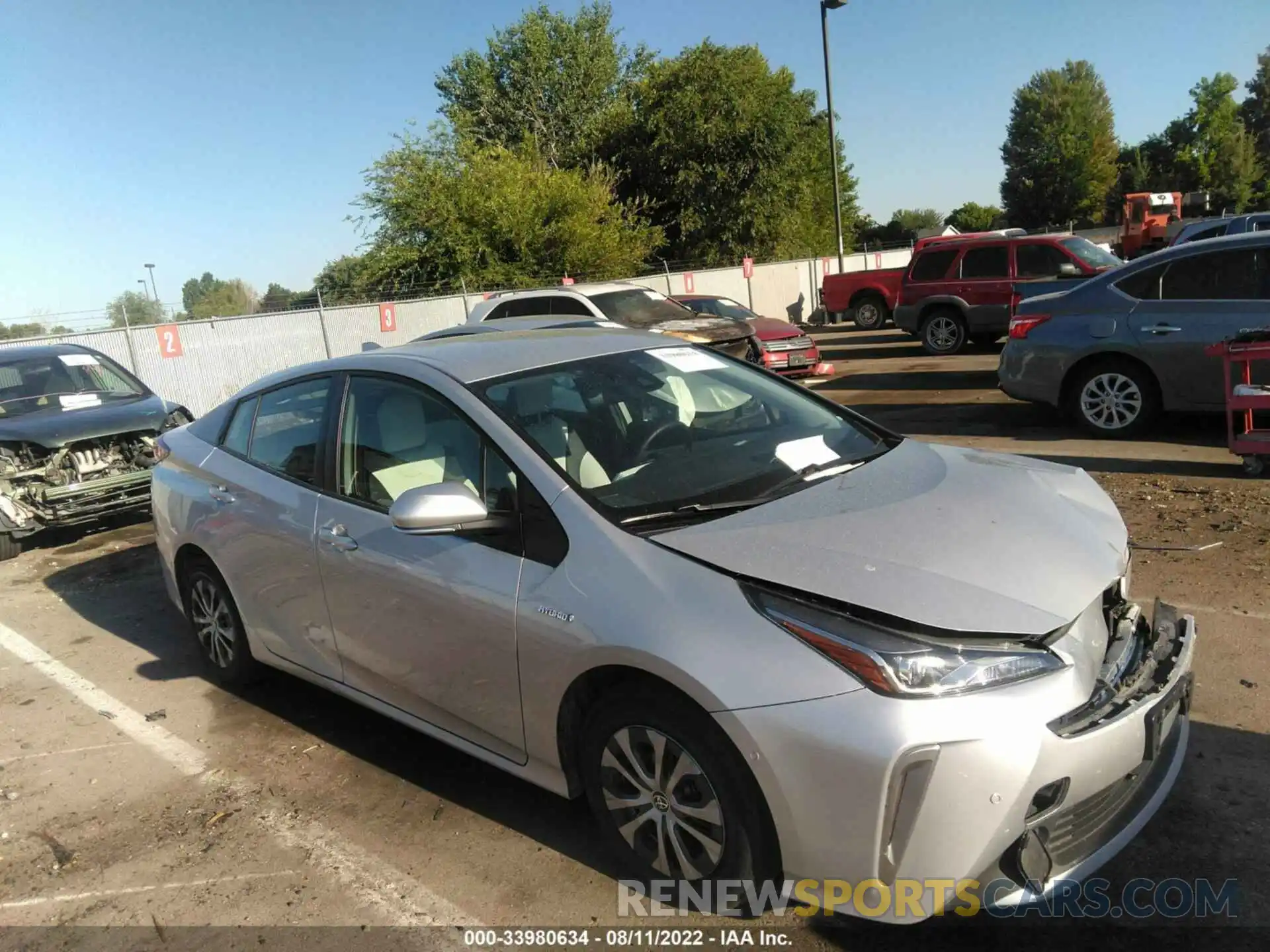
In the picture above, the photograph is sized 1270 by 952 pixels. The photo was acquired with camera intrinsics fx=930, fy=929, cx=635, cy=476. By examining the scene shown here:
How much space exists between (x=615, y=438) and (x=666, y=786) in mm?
1236

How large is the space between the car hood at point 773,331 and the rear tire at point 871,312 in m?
7.49

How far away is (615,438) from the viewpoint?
10.9 feet

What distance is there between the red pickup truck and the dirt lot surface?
52.1 feet

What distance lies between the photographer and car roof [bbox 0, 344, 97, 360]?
915 centimetres

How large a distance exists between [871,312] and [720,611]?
20459 mm

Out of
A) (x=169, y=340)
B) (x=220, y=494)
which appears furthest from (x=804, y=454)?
(x=169, y=340)

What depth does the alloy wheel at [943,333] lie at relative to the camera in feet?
52.4

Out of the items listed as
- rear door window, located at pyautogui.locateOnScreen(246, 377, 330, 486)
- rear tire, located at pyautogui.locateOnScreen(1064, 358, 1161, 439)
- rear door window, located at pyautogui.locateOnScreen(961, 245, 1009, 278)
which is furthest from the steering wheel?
rear door window, located at pyautogui.locateOnScreen(961, 245, 1009, 278)

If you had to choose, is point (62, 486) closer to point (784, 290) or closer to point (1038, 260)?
point (1038, 260)

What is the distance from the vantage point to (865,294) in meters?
21.7

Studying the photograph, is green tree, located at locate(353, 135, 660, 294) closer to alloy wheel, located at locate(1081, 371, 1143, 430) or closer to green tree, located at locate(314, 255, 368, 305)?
green tree, located at locate(314, 255, 368, 305)

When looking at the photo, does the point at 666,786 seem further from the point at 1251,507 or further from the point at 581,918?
the point at 1251,507

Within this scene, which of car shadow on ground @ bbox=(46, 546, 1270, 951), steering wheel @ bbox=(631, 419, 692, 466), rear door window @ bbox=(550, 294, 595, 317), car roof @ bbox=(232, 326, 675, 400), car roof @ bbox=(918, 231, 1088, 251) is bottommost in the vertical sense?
car shadow on ground @ bbox=(46, 546, 1270, 951)

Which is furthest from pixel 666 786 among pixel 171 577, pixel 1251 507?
pixel 1251 507
